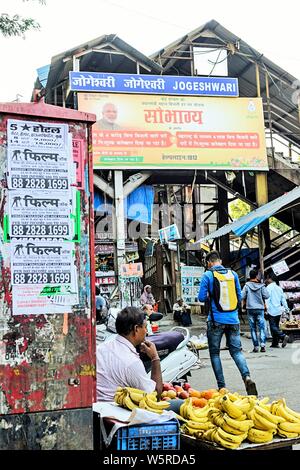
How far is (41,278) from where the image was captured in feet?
9.99

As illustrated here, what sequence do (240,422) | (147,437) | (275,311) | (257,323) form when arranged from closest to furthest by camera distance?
(147,437), (240,422), (257,323), (275,311)

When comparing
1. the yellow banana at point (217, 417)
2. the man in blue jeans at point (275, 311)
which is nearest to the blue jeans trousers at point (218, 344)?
the yellow banana at point (217, 417)

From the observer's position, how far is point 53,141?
3139mm

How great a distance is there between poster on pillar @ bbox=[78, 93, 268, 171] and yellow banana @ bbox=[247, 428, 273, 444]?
37.2ft

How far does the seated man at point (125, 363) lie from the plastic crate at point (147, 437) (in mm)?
625

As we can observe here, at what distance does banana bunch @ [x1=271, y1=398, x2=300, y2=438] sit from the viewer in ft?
11.2

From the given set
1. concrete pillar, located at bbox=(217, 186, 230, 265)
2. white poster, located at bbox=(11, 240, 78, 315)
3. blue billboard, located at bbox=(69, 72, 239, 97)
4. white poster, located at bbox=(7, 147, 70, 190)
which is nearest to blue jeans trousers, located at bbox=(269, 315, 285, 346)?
blue billboard, located at bbox=(69, 72, 239, 97)

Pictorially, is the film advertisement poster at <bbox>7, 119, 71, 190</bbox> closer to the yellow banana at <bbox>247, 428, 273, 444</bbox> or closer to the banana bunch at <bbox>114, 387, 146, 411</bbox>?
the banana bunch at <bbox>114, 387, 146, 411</bbox>

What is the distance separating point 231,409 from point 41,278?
1482 mm

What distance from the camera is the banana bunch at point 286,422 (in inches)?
135

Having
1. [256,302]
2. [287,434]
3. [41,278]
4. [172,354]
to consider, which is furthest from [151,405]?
[256,302]

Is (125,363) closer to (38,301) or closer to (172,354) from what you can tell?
(38,301)

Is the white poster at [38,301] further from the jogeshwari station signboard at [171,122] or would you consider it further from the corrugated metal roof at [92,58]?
the corrugated metal roof at [92,58]
